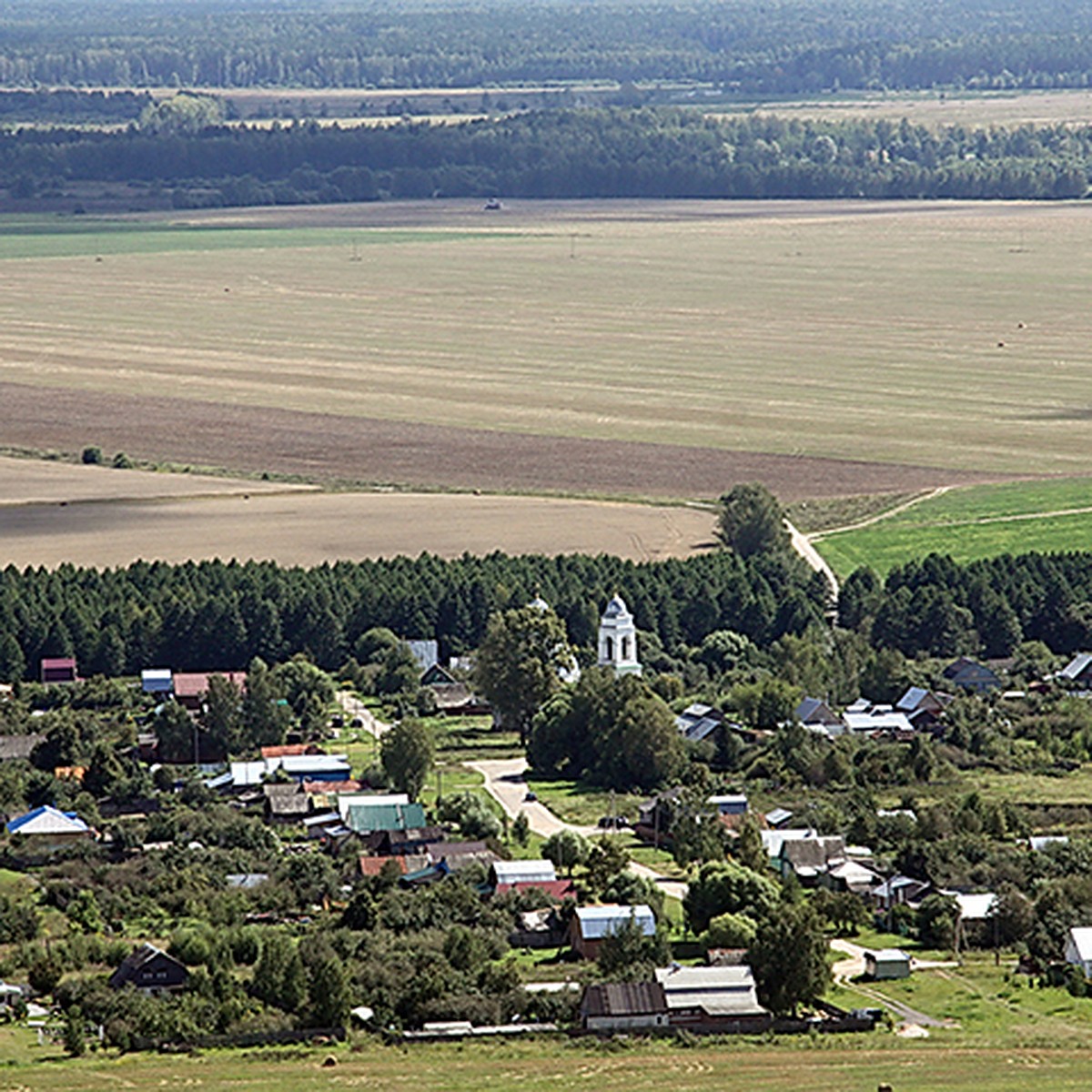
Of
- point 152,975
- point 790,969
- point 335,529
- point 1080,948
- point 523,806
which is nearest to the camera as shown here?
point 790,969

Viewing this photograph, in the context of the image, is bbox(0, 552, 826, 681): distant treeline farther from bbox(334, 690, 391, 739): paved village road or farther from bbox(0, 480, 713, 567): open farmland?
bbox(0, 480, 713, 567): open farmland

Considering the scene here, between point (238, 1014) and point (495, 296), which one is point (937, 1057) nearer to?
point (238, 1014)

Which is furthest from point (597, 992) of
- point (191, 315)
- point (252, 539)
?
point (191, 315)

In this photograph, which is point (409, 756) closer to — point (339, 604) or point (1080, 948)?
point (339, 604)

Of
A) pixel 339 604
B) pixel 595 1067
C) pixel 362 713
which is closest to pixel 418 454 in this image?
pixel 339 604

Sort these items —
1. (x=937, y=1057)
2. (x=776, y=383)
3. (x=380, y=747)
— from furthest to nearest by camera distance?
(x=776, y=383)
(x=380, y=747)
(x=937, y=1057)

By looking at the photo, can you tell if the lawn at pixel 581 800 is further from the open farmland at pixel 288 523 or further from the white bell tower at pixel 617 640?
the open farmland at pixel 288 523
